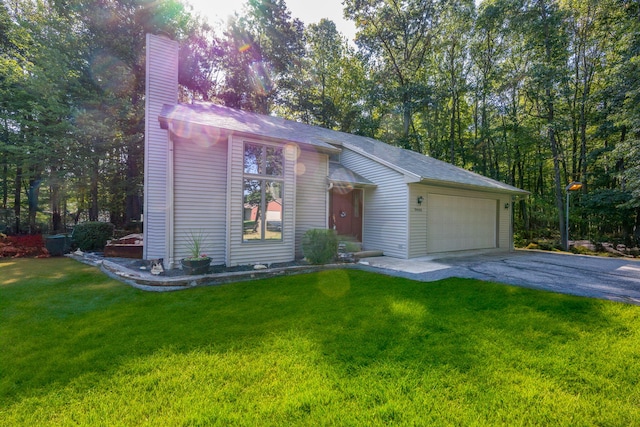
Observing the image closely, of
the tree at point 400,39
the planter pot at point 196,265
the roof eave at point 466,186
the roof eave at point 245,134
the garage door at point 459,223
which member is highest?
the tree at point 400,39

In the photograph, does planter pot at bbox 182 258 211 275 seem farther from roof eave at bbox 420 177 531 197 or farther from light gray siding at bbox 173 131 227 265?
roof eave at bbox 420 177 531 197

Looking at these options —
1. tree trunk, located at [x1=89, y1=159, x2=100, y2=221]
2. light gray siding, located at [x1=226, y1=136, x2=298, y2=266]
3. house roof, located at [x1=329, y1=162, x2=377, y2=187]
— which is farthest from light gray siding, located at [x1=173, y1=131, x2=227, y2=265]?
tree trunk, located at [x1=89, y1=159, x2=100, y2=221]

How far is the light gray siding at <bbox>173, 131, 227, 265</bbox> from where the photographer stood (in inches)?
254

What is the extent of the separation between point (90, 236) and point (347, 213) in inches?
352

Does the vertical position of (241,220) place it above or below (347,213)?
below

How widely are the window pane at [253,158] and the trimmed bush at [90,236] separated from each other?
6709mm

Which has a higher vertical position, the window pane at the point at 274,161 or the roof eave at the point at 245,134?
the roof eave at the point at 245,134

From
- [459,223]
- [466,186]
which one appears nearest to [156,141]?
[466,186]

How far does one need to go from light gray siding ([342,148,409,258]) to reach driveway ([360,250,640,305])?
696mm

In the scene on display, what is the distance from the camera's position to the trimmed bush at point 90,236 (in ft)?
30.5

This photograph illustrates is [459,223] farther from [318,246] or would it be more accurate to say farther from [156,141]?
[156,141]

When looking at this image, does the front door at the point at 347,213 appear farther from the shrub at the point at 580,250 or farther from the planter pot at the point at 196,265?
the shrub at the point at 580,250

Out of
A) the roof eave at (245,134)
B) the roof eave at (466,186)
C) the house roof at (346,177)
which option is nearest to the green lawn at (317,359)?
the roof eave at (245,134)

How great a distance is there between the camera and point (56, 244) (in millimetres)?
8867
